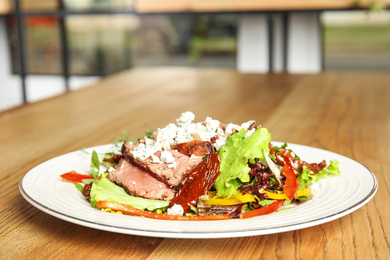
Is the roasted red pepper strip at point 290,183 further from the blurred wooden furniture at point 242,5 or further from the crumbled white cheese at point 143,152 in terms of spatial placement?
the blurred wooden furniture at point 242,5

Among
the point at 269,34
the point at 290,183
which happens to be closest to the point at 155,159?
the point at 290,183

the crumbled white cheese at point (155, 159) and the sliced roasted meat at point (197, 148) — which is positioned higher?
the sliced roasted meat at point (197, 148)

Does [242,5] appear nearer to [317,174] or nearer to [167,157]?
[317,174]

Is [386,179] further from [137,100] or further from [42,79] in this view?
[42,79]

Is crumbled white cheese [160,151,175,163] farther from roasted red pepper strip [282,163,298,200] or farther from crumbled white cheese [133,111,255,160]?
roasted red pepper strip [282,163,298,200]

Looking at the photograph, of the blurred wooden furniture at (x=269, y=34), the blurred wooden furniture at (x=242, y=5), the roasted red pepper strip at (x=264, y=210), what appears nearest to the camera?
the roasted red pepper strip at (x=264, y=210)

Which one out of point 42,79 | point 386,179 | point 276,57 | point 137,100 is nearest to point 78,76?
point 42,79

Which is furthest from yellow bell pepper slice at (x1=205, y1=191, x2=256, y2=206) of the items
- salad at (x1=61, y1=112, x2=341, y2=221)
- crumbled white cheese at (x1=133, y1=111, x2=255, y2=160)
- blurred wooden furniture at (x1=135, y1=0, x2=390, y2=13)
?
blurred wooden furniture at (x1=135, y1=0, x2=390, y2=13)

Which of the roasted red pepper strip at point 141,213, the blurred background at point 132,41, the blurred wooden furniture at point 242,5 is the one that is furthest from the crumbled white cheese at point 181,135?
the blurred background at point 132,41

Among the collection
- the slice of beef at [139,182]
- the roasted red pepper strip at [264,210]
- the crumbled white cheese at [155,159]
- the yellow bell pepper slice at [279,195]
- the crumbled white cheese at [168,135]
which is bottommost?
the roasted red pepper strip at [264,210]
